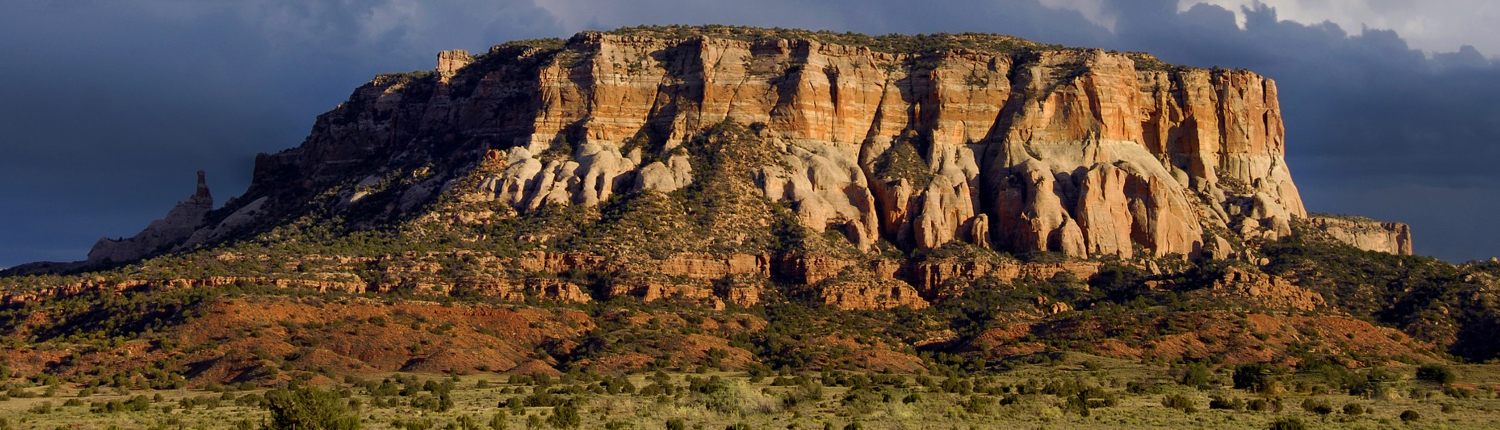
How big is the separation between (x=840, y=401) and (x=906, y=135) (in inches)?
1908

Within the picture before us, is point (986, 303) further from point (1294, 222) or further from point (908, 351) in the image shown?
point (1294, 222)

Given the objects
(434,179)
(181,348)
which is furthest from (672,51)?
(181,348)

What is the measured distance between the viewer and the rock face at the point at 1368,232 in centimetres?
12288

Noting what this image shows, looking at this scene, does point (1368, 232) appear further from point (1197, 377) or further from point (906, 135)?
point (1197, 377)

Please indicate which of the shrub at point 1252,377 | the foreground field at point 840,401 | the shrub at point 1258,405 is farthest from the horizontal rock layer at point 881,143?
the shrub at point 1258,405

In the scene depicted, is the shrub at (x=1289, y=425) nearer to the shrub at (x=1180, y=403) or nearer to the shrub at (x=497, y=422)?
the shrub at (x=1180, y=403)

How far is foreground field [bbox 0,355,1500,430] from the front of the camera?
209 feet

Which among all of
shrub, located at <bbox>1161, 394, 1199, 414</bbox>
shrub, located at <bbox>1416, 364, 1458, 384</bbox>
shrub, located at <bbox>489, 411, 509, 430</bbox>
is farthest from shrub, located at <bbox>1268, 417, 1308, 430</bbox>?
shrub, located at <bbox>489, 411, 509, 430</bbox>

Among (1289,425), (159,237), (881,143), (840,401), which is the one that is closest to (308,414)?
(840,401)

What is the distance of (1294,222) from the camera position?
119188mm

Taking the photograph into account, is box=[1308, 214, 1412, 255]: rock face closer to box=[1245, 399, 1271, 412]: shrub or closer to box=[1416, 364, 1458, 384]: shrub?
box=[1416, 364, 1458, 384]: shrub

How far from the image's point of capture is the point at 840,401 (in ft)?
240

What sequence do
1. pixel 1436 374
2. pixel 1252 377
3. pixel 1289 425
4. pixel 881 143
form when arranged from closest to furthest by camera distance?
pixel 1289 425
pixel 1252 377
pixel 1436 374
pixel 881 143

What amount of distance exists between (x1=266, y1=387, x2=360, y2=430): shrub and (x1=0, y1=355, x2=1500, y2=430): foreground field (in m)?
0.59
